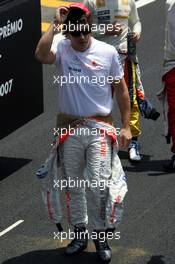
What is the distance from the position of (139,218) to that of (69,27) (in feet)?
6.79

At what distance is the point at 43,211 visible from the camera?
865 cm

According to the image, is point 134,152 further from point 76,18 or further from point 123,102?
point 76,18

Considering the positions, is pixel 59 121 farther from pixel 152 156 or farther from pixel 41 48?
pixel 152 156

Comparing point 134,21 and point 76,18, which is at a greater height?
point 76,18

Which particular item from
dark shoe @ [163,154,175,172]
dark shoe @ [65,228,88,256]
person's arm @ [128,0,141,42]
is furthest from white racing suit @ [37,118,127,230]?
person's arm @ [128,0,141,42]

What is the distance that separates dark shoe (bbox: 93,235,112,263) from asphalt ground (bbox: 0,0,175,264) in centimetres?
8

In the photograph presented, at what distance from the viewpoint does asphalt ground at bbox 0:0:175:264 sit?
7.75 meters

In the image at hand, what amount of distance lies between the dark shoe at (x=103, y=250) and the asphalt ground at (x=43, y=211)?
8 cm

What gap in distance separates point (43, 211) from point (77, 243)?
0.97 m

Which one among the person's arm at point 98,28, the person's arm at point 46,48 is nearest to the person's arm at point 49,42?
the person's arm at point 46,48

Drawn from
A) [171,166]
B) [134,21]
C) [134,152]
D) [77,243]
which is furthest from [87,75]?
[134,152]

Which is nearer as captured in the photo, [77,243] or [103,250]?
[103,250]

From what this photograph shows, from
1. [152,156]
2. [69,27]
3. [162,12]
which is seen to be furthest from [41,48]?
[162,12]

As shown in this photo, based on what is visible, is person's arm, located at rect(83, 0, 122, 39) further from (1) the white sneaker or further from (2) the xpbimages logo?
(2) the xpbimages logo
